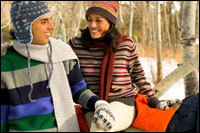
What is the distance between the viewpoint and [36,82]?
58.9 inches

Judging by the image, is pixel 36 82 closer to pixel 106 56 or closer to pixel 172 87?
pixel 106 56

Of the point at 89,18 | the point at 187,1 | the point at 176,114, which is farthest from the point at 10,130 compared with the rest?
the point at 187,1

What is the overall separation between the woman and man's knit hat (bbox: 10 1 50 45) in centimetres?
56

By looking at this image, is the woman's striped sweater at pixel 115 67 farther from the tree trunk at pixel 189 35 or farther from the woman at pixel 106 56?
the tree trunk at pixel 189 35

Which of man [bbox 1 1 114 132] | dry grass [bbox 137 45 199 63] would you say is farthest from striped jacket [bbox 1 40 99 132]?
dry grass [bbox 137 45 199 63]

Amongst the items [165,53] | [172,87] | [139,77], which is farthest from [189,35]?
[165,53]

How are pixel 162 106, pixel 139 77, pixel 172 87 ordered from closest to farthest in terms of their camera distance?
pixel 162 106
pixel 139 77
pixel 172 87

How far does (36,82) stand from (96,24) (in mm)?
734

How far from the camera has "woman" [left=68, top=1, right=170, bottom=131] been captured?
1.86 metres

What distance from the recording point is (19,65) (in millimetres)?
1470

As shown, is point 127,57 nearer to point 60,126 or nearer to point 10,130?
point 60,126

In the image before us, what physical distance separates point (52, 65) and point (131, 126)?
82 cm

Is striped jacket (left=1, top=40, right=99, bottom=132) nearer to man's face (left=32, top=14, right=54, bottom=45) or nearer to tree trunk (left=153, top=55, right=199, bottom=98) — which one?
man's face (left=32, top=14, right=54, bottom=45)

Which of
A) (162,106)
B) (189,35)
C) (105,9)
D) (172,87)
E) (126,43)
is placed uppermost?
(105,9)
